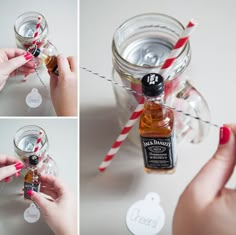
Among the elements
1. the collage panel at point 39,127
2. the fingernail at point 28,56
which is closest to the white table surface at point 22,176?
the collage panel at point 39,127

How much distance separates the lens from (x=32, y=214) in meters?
0.89

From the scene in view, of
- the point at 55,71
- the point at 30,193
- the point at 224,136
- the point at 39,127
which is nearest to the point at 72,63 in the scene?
the point at 55,71

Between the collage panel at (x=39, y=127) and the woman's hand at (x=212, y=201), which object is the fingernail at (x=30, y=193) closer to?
the collage panel at (x=39, y=127)

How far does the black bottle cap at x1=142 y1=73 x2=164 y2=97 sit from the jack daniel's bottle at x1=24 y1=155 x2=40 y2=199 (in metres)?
0.31

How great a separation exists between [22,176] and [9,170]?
0.10 feet

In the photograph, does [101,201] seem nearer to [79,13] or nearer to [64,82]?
[64,82]

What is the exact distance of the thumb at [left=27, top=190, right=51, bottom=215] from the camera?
2.87 ft

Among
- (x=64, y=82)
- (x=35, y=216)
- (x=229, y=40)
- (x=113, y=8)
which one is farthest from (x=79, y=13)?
(x=35, y=216)

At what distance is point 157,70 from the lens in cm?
75

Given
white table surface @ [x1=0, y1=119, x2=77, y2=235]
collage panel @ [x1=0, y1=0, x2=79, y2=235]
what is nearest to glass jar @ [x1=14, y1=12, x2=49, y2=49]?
collage panel @ [x1=0, y1=0, x2=79, y2=235]

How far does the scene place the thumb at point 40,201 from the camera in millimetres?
875

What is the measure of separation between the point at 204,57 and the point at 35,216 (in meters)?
0.42

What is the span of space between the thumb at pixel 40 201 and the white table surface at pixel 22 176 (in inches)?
0.7

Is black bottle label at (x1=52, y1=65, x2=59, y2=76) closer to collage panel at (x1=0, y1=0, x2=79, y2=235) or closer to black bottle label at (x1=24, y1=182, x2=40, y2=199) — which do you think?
collage panel at (x1=0, y1=0, x2=79, y2=235)
